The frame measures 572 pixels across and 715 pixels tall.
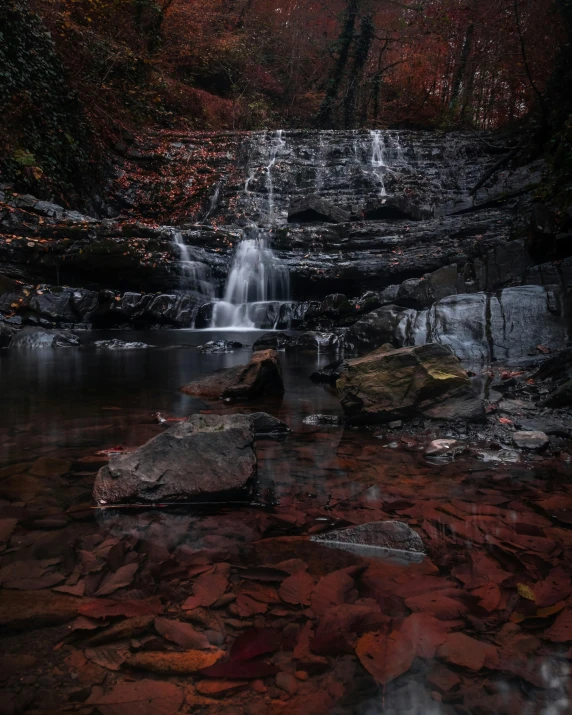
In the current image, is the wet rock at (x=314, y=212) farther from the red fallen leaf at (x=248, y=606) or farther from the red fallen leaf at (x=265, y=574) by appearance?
the red fallen leaf at (x=248, y=606)

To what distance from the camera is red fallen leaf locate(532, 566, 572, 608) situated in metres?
1.56

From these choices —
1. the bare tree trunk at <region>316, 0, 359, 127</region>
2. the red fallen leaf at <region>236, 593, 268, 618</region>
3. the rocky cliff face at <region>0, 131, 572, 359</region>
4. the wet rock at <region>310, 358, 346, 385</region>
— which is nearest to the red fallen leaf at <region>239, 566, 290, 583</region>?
the red fallen leaf at <region>236, 593, 268, 618</region>

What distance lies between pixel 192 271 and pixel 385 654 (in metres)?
12.5

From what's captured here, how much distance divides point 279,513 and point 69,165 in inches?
654

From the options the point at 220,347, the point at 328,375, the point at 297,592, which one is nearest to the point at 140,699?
the point at 297,592

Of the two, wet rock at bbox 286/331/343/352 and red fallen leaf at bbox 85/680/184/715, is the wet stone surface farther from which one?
wet rock at bbox 286/331/343/352

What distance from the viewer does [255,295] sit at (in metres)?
13.3

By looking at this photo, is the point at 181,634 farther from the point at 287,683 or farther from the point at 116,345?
the point at 116,345

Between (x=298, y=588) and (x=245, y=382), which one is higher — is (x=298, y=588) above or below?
below

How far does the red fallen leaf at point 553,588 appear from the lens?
156 centimetres

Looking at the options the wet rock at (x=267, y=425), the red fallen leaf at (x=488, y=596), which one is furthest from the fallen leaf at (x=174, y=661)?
the wet rock at (x=267, y=425)

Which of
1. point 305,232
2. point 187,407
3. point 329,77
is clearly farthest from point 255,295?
point 329,77

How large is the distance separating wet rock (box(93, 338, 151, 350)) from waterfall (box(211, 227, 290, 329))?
3.22 m

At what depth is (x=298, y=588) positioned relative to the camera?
1.62 m
